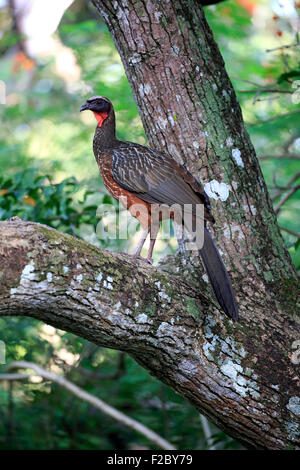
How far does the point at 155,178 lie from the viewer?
3736 mm

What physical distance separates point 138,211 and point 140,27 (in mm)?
1250

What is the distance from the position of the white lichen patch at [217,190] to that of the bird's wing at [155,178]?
9 centimetres

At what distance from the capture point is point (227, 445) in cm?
444

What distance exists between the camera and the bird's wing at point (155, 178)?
11.7 ft

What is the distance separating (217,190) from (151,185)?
1.50 ft

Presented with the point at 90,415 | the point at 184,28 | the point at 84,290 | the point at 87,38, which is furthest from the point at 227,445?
the point at 87,38

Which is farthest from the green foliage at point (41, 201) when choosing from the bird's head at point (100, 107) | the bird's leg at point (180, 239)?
the bird's leg at point (180, 239)

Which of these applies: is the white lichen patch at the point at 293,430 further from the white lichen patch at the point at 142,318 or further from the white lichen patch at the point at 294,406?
the white lichen patch at the point at 142,318

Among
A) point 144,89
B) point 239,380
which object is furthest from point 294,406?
point 144,89

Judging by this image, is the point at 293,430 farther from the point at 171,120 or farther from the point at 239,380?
the point at 171,120

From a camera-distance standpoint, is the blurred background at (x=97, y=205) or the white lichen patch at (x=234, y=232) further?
the blurred background at (x=97, y=205)

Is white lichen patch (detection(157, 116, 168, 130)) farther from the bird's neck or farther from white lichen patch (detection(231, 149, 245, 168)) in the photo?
the bird's neck

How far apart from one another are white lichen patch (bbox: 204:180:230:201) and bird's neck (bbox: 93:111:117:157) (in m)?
1.02

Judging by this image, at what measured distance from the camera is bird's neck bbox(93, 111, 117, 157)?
169 inches
